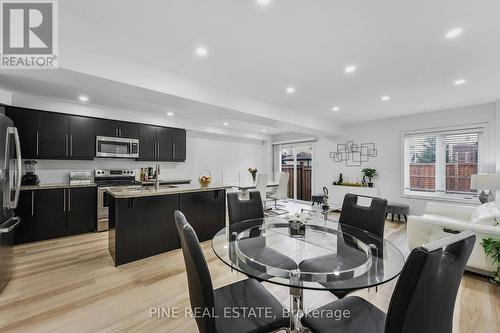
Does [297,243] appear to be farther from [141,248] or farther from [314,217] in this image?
[141,248]

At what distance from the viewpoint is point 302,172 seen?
7277 millimetres

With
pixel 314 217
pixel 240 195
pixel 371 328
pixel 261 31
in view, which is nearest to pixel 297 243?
pixel 314 217

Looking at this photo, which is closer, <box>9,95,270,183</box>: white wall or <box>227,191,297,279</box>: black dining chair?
<box>227,191,297,279</box>: black dining chair

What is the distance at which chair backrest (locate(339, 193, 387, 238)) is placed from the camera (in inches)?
82.7

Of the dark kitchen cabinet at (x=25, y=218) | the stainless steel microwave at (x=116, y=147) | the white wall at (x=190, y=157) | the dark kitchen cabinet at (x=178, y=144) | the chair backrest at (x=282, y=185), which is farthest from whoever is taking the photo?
the chair backrest at (x=282, y=185)

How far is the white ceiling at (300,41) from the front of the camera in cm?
168

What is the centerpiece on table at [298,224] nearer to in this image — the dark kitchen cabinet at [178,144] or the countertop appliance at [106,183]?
the countertop appliance at [106,183]

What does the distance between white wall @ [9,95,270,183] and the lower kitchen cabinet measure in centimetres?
66

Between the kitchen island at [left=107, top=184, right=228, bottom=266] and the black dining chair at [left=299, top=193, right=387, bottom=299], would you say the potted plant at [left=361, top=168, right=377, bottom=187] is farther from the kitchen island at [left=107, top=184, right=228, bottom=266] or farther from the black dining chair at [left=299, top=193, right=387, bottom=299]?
the kitchen island at [left=107, top=184, right=228, bottom=266]

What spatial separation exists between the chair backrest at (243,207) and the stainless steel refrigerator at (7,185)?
219cm

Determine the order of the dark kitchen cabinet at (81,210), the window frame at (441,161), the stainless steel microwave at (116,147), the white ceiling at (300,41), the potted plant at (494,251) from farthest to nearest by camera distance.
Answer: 1. the stainless steel microwave at (116,147)
2. the window frame at (441,161)
3. the dark kitchen cabinet at (81,210)
4. the potted plant at (494,251)
5. the white ceiling at (300,41)

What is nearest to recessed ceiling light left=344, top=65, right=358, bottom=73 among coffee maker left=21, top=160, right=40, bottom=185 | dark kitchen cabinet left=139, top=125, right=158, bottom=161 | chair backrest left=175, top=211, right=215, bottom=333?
chair backrest left=175, top=211, right=215, bottom=333

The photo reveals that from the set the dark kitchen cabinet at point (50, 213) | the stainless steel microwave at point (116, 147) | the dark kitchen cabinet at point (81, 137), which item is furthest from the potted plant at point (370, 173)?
the dark kitchen cabinet at point (50, 213)

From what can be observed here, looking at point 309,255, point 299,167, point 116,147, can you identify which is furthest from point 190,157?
point 309,255
